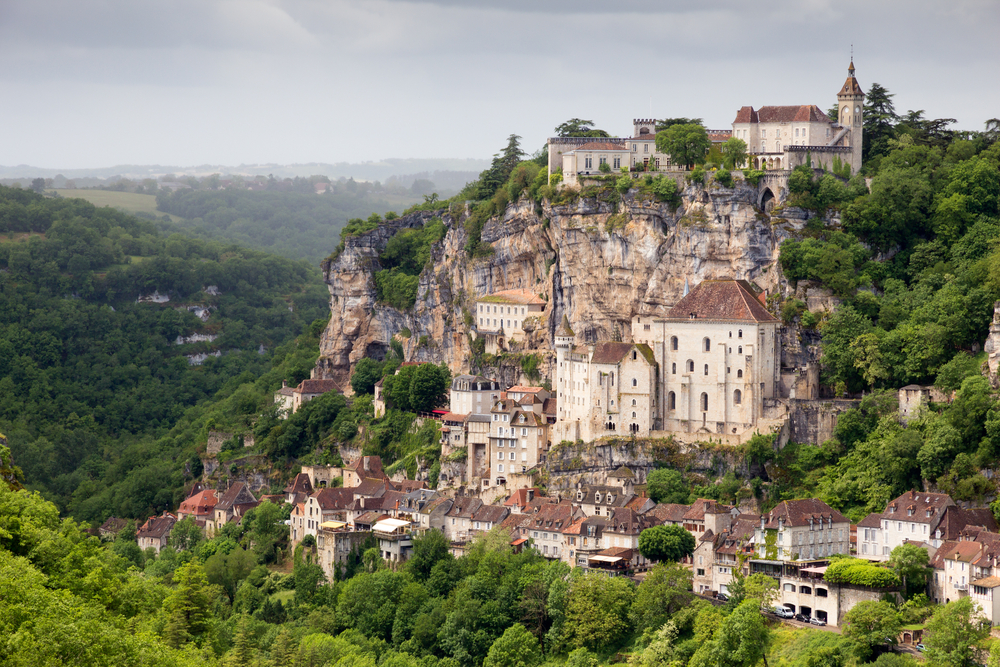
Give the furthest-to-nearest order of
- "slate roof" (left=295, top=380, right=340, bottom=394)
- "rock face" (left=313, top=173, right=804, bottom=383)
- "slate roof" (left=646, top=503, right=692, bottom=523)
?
1. "slate roof" (left=295, top=380, right=340, bottom=394)
2. "rock face" (left=313, top=173, right=804, bottom=383)
3. "slate roof" (left=646, top=503, right=692, bottom=523)

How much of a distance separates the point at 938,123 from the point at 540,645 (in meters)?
45.6

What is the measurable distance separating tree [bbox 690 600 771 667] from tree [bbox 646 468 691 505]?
15.2 m

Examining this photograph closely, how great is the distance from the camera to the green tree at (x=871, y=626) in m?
63.9

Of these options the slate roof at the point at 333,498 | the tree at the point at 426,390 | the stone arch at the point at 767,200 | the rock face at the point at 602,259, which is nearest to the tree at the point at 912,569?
the rock face at the point at 602,259

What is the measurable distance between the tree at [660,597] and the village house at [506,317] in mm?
28126

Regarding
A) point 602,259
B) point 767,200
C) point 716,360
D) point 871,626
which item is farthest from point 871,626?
point 602,259

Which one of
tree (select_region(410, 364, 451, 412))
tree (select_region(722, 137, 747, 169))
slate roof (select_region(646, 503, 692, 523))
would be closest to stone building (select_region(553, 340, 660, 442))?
slate roof (select_region(646, 503, 692, 523))

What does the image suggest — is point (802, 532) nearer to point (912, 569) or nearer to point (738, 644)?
point (912, 569)

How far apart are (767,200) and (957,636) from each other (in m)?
36.0

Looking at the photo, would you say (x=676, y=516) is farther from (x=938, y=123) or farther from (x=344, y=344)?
(x=344, y=344)

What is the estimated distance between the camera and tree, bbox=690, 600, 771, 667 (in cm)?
6562

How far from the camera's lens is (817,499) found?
248 feet

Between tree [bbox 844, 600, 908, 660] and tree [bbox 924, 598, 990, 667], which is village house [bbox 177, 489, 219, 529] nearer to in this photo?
tree [bbox 844, 600, 908, 660]

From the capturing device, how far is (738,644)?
66.1 metres
